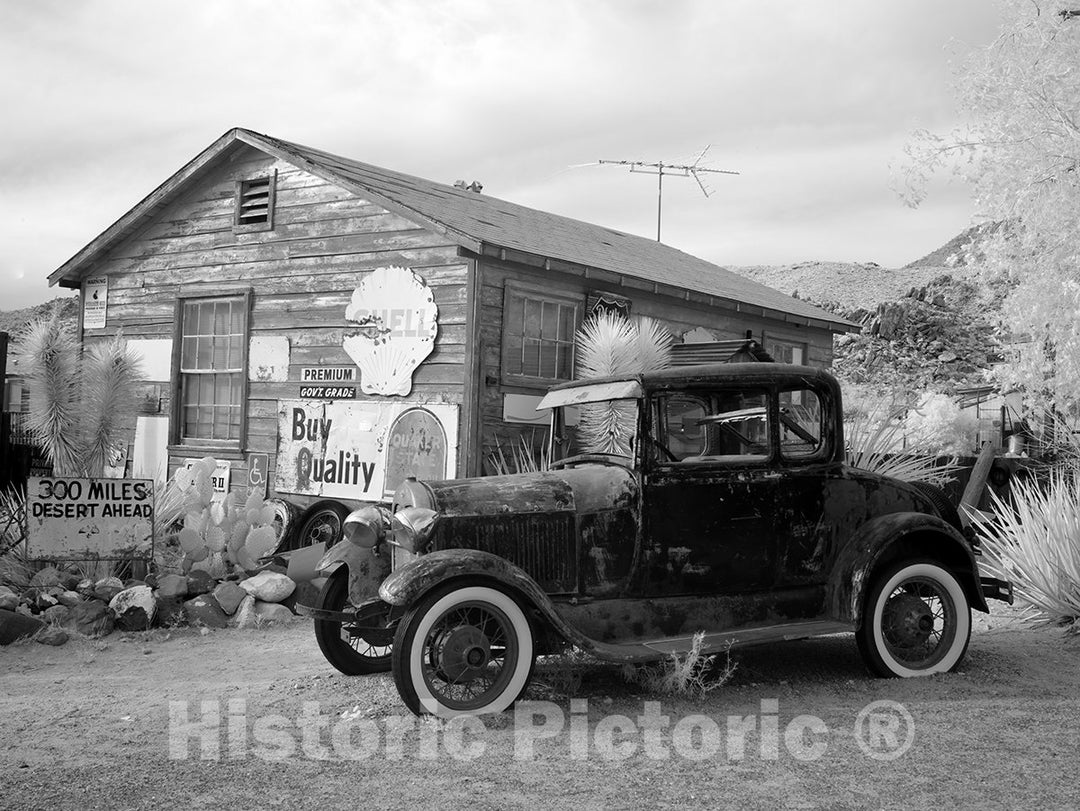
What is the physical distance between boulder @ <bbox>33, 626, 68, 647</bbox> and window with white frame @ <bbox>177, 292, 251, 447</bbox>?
4811 mm

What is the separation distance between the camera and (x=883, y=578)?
5.61 meters

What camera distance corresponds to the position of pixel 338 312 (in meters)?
10.8

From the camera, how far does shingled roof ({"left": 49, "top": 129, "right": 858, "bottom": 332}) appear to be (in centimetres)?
1015

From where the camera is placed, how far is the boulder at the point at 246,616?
7.48 metres

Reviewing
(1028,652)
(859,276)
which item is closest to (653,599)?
(1028,652)

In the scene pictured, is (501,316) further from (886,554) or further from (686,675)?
(686,675)

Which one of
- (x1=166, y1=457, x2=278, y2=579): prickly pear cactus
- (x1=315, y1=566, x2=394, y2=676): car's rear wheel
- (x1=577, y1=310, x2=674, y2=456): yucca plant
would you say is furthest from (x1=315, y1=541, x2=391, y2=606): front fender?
(x1=577, y1=310, x2=674, y2=456): yucca plant

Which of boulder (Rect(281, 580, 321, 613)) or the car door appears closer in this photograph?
the car door

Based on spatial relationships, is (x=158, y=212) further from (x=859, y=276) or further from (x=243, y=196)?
(x=859, y=276)

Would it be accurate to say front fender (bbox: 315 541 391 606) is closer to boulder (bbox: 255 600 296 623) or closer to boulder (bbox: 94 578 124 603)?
boulder (bbox: 255 600 296 623)

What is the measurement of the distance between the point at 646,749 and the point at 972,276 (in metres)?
14.2

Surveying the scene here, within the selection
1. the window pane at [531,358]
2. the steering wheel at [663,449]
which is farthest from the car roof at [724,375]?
the window pane at [531,358]

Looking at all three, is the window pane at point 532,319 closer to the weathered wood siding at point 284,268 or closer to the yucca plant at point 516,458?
the weathered wood siding at point 284,268

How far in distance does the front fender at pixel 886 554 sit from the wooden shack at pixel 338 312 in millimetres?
4687
